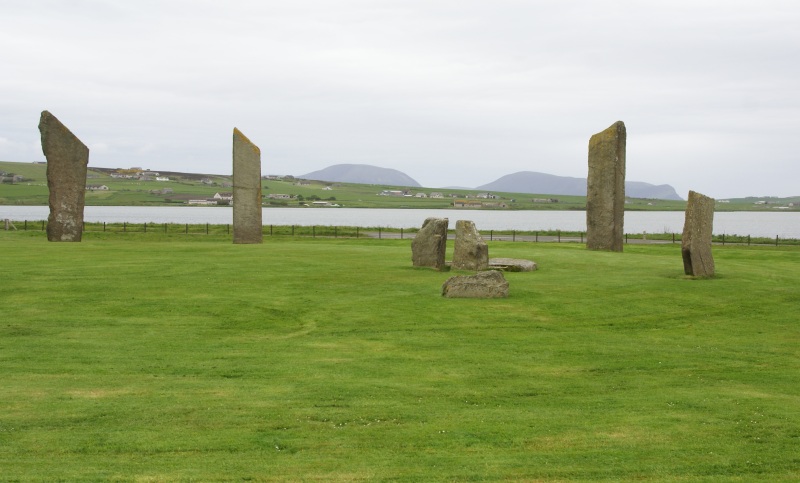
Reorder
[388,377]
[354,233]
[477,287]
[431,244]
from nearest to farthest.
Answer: [388,377], [477,287], [431,244], [354,233]

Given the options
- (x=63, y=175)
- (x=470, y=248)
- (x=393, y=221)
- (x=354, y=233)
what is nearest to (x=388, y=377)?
(x=470, y=248)

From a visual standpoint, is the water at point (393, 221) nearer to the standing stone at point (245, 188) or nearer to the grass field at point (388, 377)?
the standing stone at point (245, 188)

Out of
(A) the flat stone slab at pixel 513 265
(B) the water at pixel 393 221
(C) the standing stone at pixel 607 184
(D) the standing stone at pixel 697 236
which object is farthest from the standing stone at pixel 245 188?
(B) the water at pixel 393 221

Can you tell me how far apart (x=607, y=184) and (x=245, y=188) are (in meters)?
14.6

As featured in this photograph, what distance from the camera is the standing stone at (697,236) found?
21.0 meters

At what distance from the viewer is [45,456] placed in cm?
793

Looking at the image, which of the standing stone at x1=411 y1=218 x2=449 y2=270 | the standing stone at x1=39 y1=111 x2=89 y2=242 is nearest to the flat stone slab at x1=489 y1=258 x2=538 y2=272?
the standing stone at x1=411 y1=218 x2=449 y2=270

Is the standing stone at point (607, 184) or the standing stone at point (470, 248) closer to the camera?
Answer: the standing stone at point (470, 248)

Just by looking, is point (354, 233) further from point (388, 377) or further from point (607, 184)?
point (388, 377)

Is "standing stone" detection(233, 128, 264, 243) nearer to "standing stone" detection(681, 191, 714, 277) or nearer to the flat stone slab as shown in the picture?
the flat stone slab

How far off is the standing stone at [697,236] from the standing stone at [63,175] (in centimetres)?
2315

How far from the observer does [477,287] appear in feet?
60.7

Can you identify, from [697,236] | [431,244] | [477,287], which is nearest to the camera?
[477,287]

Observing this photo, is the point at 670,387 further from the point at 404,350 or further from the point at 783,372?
the point at 404,350
